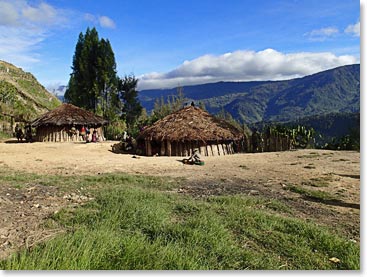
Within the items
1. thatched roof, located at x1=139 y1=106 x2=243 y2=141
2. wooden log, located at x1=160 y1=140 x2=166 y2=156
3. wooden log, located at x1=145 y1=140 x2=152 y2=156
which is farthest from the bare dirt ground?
wooden log, located at x1=145 y1=140 x2=152 y2=156

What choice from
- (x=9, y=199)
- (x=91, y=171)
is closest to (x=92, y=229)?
(x=9, y=199)

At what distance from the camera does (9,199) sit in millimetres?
4359

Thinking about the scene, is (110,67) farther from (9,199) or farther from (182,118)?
(9,199)

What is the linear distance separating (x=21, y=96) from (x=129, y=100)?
11.3 m

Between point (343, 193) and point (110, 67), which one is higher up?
point (110, 67)

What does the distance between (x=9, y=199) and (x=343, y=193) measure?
18.0 ft

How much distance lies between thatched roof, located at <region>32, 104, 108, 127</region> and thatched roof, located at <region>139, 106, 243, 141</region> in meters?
7.15

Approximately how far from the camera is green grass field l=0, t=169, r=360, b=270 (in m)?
2.50

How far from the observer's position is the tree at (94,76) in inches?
1054

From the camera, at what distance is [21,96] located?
3167 centimetres

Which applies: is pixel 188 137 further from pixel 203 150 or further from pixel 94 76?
pixel 94 76

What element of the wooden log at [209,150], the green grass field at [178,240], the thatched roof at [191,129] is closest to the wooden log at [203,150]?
the wooden log at [209,150]

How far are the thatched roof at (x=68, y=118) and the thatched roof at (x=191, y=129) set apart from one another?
715 cm

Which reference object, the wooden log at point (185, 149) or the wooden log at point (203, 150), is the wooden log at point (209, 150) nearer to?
the wooden log at point (203, 150)
